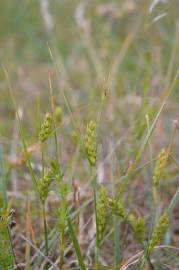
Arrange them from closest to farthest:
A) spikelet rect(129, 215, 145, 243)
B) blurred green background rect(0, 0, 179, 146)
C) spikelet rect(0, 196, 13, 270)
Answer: spikelet rect(0, 196, 13, 270) → spikelet rect(129, 215, 145, 243) → blurred green background rect(0, 0, 179, 146)

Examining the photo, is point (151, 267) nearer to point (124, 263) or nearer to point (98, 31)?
point (124, 263)

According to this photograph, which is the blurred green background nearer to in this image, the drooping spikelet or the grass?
the grass

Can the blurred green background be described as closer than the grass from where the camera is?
No

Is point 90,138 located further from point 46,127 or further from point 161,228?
point 161,228

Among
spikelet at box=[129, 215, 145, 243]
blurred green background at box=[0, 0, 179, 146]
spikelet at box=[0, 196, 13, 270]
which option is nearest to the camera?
spikelet at box=[0, 196, 13, 270]

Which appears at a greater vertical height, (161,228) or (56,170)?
(56,170)

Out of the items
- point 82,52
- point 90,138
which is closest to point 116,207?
point 90,138

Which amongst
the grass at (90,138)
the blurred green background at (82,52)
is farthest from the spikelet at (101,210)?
the blurred green background at (82,52)

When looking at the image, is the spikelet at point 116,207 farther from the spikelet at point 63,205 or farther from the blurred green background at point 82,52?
the blurred green background at point 82,52

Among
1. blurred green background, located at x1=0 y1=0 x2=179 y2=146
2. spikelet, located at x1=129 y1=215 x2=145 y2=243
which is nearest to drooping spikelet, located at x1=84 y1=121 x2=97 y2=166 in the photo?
spikelet, located at x1=129 y1=215 x2=145 y2=243
